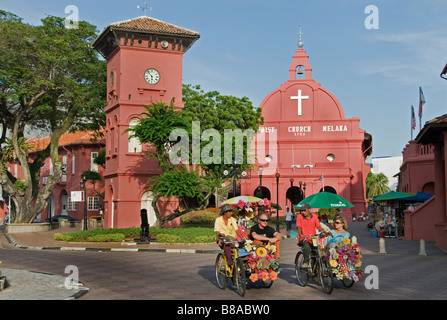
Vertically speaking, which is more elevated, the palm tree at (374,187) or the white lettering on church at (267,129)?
the white lettering on church at (267,129)

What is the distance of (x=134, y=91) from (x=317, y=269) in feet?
80.8

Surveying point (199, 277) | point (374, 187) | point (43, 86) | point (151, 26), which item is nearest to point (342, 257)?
point (199, 277)

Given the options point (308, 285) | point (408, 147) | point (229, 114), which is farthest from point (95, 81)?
point (308, 285)

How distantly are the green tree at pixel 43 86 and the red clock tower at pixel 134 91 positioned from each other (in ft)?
14.5

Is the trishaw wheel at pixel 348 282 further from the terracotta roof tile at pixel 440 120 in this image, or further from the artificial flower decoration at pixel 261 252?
the terracotta roof tile at pixel 440 120

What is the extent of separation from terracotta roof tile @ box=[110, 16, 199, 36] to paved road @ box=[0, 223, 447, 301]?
17.2 meters

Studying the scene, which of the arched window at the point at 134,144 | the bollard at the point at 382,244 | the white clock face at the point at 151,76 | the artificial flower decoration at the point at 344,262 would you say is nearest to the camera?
the artificial flower decoration at the point at 344,262

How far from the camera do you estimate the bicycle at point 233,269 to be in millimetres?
10654

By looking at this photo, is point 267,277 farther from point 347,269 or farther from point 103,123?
point 103,123

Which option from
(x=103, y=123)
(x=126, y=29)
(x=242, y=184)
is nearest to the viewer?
(x=126, y=29)

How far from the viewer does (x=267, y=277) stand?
36.4 feet

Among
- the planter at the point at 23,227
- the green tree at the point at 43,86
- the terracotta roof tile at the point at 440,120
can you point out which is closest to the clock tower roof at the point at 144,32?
the green tree at the point at 43,86
